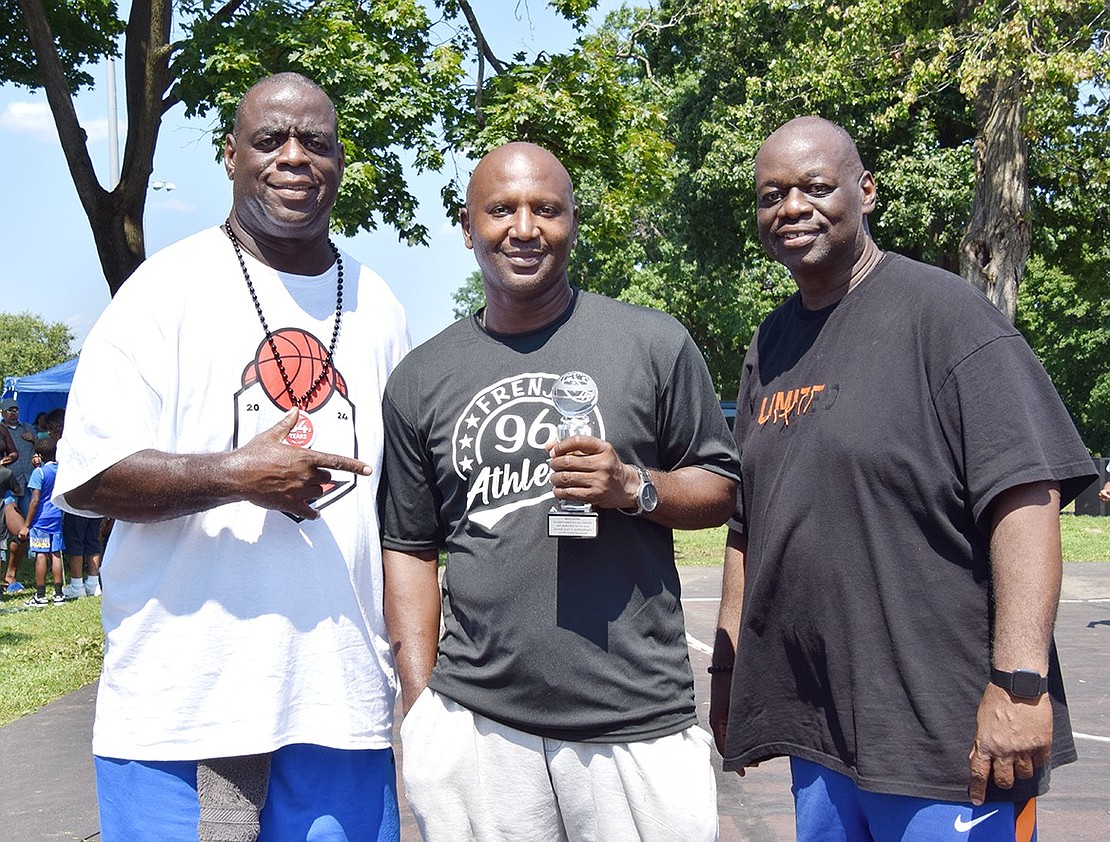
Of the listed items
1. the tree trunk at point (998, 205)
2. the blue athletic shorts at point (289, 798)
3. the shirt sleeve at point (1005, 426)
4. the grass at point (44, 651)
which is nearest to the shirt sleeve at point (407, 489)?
the blue athletic shorts at point (289, 798)

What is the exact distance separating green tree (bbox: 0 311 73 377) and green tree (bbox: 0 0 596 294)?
6271cm

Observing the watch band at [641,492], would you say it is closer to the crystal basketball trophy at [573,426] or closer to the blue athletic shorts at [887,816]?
the crystal basketball trophy at [573,426]

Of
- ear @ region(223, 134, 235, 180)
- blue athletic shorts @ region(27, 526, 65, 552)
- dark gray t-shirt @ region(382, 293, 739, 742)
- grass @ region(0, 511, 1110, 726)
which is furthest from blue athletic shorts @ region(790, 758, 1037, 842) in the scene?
blue athletic shorts @ region(27, 526, 65, 552)

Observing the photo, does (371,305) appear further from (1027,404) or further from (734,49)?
(734,49)

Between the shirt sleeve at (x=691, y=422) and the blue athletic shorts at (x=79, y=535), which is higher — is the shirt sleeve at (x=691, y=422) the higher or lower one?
the higher one

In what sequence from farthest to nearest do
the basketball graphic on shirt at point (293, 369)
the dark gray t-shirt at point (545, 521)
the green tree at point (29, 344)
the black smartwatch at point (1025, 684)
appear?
the green tree at point (29, 344), the basketball graphic on shirt at point (293, 369), the dark gray t-shirt at point (545, 521), the black smartwatch at point (1025, 684)

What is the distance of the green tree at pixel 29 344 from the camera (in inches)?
2813

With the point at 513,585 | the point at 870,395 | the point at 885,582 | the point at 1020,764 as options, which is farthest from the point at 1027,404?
the point at 513,585

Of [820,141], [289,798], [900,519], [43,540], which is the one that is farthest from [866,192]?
[43,540]

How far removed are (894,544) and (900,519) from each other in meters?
0.06

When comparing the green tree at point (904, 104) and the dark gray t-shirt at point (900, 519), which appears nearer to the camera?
the dark gray t-shirt at point (900, 519)

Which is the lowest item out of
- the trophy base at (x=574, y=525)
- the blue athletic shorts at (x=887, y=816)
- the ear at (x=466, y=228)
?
the blue athletic shorts at (x=887, y=816)

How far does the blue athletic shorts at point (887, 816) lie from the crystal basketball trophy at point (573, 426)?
89 cm

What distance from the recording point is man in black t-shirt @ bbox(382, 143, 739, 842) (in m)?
2.55
